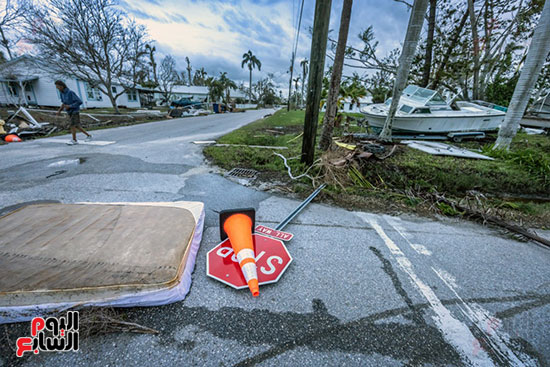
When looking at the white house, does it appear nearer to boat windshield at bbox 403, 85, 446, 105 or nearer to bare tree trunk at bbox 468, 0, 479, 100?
boat windshield at bbox 403, 85, 446, 105

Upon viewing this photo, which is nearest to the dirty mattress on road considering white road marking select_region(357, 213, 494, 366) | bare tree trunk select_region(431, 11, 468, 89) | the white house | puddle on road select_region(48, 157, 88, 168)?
white road marking select_region(357, 213, 494, 366)

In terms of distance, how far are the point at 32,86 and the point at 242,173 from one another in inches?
1108

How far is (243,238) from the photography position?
1902mm

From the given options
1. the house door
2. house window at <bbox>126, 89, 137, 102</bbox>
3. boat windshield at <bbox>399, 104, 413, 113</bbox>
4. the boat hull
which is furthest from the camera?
house window at <bbox>126, 89, 137, 102</bbox>

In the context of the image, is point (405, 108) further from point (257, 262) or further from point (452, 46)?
point (257, 262)

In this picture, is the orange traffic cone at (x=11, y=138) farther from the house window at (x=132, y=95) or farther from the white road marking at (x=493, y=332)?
the house window at (x=132, y=95)

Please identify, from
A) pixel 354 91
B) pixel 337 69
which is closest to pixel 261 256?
pixel 337 69

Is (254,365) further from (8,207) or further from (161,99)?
(161,99)

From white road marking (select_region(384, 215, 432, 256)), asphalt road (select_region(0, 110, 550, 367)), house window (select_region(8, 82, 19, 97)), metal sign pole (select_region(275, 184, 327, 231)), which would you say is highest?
house window (select_region(8, 82, 19, 97))

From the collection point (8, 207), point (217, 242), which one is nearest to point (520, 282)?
point (217, 242)

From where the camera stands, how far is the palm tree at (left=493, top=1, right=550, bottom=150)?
519 cm

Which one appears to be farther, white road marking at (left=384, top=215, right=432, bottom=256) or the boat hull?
the boat hull

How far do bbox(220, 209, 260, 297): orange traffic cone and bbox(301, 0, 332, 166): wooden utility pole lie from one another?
9.02 ft

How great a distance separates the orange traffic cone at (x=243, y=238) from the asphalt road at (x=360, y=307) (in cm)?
13
